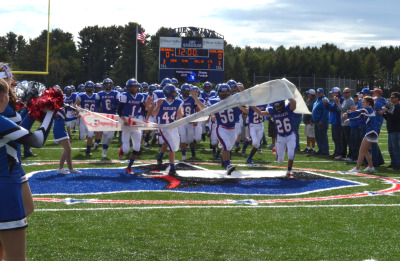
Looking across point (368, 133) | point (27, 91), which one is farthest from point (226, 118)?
point (27, 91)

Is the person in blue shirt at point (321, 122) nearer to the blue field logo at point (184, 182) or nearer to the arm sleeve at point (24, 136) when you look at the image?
the blue field logo at point (184, 182)

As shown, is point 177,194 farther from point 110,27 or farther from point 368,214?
point 110,27

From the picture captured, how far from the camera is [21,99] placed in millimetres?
4883

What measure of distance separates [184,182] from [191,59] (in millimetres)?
19990

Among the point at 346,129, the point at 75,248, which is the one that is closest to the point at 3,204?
the point at 75,248

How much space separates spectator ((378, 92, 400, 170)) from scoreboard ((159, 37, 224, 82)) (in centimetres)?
1732

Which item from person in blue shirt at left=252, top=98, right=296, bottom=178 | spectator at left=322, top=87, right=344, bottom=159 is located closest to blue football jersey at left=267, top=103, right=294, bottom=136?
person in blue shirt at left=252, top=98, right=296, bottom=178

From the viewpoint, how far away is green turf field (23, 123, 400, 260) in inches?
222

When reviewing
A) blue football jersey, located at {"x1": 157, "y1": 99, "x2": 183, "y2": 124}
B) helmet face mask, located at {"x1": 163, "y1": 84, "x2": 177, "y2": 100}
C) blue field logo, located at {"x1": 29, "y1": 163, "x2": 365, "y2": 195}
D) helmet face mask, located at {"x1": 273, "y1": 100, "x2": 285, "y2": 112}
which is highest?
helmet face mask, located at {"x1": 163, "y1": 84, "x2": 177, "y2": 100}

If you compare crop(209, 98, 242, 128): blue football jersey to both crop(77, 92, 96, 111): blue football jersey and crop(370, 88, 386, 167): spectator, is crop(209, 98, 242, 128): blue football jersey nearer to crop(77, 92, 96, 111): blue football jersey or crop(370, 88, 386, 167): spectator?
crop(370, 88, 386, 167): spectator

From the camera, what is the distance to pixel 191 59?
2962cm

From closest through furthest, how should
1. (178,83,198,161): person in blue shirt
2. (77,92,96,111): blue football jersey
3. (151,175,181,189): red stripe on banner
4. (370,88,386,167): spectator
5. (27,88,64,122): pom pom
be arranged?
(27,88,64,122): pom pom → (151,175,181,189): red stripe on banner → (370,88,386,167): spectator → (178,83,198,161): person in blue shirt → (77,92,96,111): blue football jersey

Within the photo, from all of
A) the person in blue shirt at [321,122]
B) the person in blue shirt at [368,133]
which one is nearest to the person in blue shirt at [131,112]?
the person in blue shirt at [368,133]

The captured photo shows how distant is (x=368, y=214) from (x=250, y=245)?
2.43m
